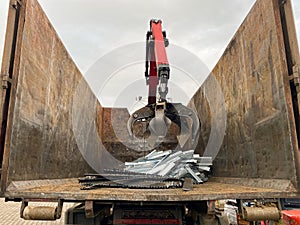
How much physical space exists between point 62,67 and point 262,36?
1.95 m

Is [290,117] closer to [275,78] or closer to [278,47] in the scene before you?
[275,78]

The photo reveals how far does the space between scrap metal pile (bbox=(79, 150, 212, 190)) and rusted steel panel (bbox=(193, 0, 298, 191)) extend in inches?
13.2

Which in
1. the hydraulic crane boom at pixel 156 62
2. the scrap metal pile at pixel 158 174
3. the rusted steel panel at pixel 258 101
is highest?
the hydraulic crane boom at pixel 156 62

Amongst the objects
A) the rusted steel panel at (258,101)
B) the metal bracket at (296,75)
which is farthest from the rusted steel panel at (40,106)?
the metal bracket at (296,75)

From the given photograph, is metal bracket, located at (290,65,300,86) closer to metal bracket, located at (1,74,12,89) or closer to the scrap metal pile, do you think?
the scrap metal pile

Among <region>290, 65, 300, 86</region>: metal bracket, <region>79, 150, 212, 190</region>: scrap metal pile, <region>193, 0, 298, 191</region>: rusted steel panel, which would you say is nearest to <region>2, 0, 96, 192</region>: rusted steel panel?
<region>79, 150, 212, 190</region>: scrap metal pile

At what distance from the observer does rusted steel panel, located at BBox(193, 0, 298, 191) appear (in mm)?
1829

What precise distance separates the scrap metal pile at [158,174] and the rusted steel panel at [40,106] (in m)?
0.42

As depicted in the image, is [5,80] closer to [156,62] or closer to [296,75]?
[296,75]

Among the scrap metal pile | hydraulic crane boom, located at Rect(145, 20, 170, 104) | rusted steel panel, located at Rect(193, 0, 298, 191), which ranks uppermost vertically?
hydraulic crane boom, located at Rect(145, 20, 170, 104)

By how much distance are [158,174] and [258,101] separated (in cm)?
120

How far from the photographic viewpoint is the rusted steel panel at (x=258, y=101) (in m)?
1.83

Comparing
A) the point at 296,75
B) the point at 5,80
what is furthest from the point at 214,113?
the point at 5,80

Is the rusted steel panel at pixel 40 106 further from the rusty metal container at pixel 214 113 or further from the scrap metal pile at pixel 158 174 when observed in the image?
the scrap metal pile at pixel 158 174
